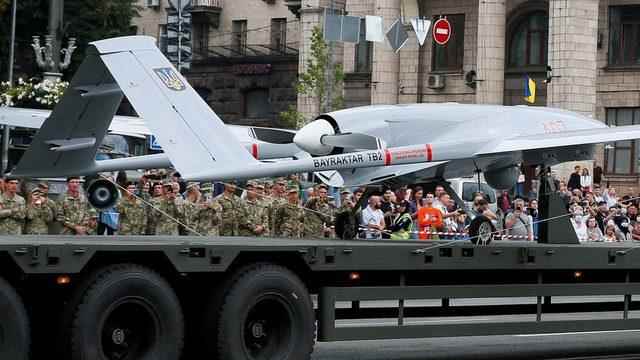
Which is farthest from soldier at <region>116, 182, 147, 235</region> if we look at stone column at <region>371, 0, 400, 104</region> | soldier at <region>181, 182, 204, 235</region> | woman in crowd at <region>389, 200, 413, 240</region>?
stone column at <region>371, 0, 400, 104</region>

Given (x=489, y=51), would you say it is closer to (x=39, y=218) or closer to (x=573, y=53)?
(x=573, y=53)

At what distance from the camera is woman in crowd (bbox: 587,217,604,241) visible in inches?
1091

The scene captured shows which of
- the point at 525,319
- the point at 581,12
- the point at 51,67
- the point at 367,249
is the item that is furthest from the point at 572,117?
the point at 581,12

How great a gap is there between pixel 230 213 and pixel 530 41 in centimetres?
4818

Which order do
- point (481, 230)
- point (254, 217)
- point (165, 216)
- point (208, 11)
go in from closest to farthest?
1. point (481, 230)
2. point (165, 216)
3. point (254, 217)
4. point (208, 11)

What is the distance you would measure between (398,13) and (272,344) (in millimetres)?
53683

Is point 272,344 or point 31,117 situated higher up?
point 31,117

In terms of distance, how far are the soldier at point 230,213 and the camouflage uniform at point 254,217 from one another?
8cm

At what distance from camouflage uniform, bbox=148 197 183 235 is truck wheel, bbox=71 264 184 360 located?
6993 mm

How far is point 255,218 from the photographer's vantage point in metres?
20.6

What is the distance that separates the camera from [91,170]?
16.4 meters

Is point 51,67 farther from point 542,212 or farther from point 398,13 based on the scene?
point 542,212

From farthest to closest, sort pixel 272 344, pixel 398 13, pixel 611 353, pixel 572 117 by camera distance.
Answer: pixel 398 13, pixel 572 117, pixel 611 353, pixel 272 344

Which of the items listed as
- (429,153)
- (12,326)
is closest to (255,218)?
(429,153)
